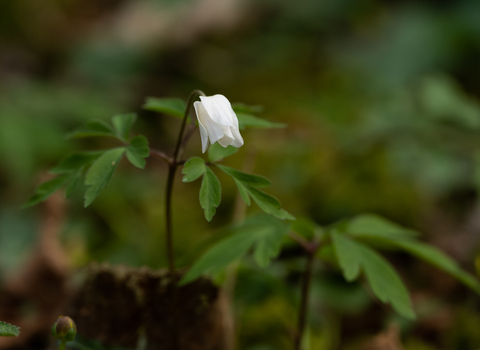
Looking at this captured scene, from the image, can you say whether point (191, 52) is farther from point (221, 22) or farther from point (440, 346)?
point (440, 346)

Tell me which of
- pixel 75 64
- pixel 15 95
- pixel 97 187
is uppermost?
pixel 97 187

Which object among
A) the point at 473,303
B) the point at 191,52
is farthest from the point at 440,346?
the point at 191,52

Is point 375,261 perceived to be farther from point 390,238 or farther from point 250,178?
point 250,178

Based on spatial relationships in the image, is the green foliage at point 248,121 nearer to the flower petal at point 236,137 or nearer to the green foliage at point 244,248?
the flower petal at point 236,137

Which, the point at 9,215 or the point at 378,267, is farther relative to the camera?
the point at 9,215

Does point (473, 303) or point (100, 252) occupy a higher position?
point (473, 303)

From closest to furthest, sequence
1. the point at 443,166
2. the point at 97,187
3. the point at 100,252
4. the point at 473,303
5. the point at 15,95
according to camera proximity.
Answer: the point at 97,187, the point at 473,303, the point at 100,252, the point at 443,166, the point at 15,95

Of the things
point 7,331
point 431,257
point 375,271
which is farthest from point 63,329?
point 431,257
